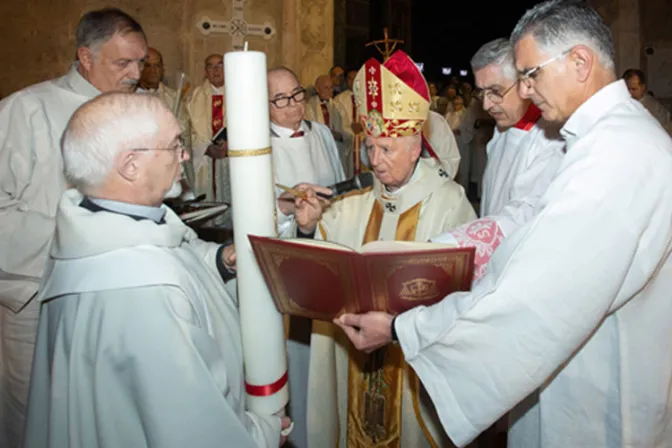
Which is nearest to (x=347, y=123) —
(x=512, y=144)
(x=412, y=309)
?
(x=512, y=144)

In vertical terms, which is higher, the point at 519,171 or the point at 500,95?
the point at 500,95

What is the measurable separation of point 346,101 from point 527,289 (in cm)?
792

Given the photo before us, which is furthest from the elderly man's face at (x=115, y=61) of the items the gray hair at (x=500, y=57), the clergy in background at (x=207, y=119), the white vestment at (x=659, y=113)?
the white vestment at (x=659, y=113)

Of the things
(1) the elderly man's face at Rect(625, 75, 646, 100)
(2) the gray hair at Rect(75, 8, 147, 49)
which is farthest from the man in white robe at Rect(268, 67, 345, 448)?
(1) the elderly man's face at Rect(625, 75, 646, 100)

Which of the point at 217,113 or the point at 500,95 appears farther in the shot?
the point at 217,113

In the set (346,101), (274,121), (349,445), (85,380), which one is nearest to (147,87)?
(274,121)

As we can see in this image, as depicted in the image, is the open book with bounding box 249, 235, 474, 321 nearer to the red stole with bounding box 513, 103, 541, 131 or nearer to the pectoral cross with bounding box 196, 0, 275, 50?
the red stole with bounding box 513, 103, 541, 131

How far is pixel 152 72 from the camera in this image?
635 cm

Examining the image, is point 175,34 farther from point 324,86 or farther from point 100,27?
point 100,27

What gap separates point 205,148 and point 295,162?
2.77 m

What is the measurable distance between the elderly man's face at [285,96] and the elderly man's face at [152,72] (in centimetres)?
311

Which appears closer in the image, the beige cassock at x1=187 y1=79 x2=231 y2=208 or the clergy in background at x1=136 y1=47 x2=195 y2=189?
the beige cassock at x1=187 y1=79 x2=231 y2=208

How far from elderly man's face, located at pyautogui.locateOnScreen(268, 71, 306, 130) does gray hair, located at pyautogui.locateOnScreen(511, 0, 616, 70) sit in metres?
2.03

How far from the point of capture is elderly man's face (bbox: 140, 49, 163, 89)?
20.6ft
